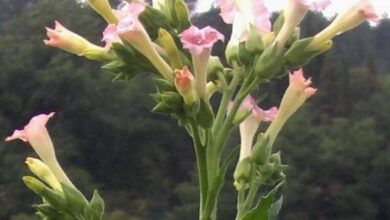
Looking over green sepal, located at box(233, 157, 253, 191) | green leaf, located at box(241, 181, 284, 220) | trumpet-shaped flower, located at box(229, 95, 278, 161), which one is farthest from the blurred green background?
green leaf, located at box(241, 181, 284, 220)

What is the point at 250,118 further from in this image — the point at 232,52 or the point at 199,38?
the point at 199,38

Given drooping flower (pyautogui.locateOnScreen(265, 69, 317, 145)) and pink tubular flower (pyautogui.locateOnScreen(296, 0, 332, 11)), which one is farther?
drooping flower (pyautogui.locateOnScreen(265, 69, 317, 145))

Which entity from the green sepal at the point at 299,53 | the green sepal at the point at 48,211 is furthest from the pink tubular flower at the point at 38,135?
the green sepal at the point at 299,53

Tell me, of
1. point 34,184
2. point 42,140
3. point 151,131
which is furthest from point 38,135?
point 151,131

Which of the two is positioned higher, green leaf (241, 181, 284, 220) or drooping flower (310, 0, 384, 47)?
drooping flower (310, 0, 384, 47)

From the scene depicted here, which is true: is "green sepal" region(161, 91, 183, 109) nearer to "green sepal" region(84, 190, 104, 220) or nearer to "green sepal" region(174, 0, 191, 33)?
"green sepal" region(174, 0, 191, 33)

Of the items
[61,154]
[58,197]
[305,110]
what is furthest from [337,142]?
[58,197]

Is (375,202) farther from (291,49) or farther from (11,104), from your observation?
(291,49)
